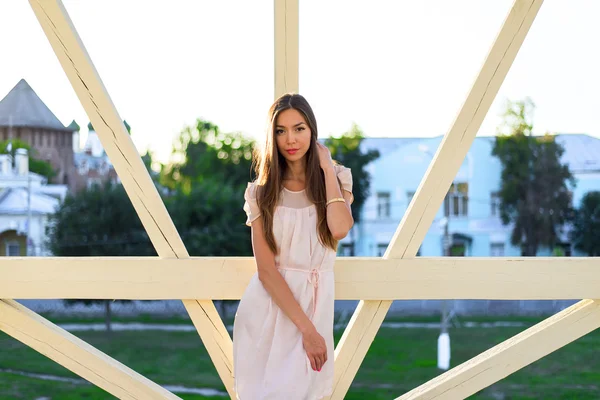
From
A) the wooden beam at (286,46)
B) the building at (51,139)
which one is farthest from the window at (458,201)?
the wooden beam at (286,46)

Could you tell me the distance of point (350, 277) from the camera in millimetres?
1700

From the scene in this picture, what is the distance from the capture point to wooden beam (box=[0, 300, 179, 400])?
1.71 metres

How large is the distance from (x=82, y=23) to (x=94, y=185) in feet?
15.7

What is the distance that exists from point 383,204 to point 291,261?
25.5 metres

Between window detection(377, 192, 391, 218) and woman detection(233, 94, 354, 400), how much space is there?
82.7ft

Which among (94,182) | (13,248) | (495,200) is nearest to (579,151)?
(495,200)

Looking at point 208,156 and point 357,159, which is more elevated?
point 208,156

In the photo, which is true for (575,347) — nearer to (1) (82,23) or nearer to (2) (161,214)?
(1) (82,23)

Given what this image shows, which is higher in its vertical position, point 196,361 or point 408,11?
point 408,11

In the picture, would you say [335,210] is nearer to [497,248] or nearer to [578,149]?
[578,149]

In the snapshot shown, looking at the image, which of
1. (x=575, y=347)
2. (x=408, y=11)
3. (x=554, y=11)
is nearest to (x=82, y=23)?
(x=408, y=11)

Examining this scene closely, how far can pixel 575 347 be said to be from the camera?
2073 centimetres

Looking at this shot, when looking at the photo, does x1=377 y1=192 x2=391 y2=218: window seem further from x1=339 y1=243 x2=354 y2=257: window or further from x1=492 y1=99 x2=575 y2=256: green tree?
x1=492 y1=99 x2=575 y2=256: green tree

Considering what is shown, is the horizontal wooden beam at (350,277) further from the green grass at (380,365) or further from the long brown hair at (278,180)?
the green grass at (380,365)
